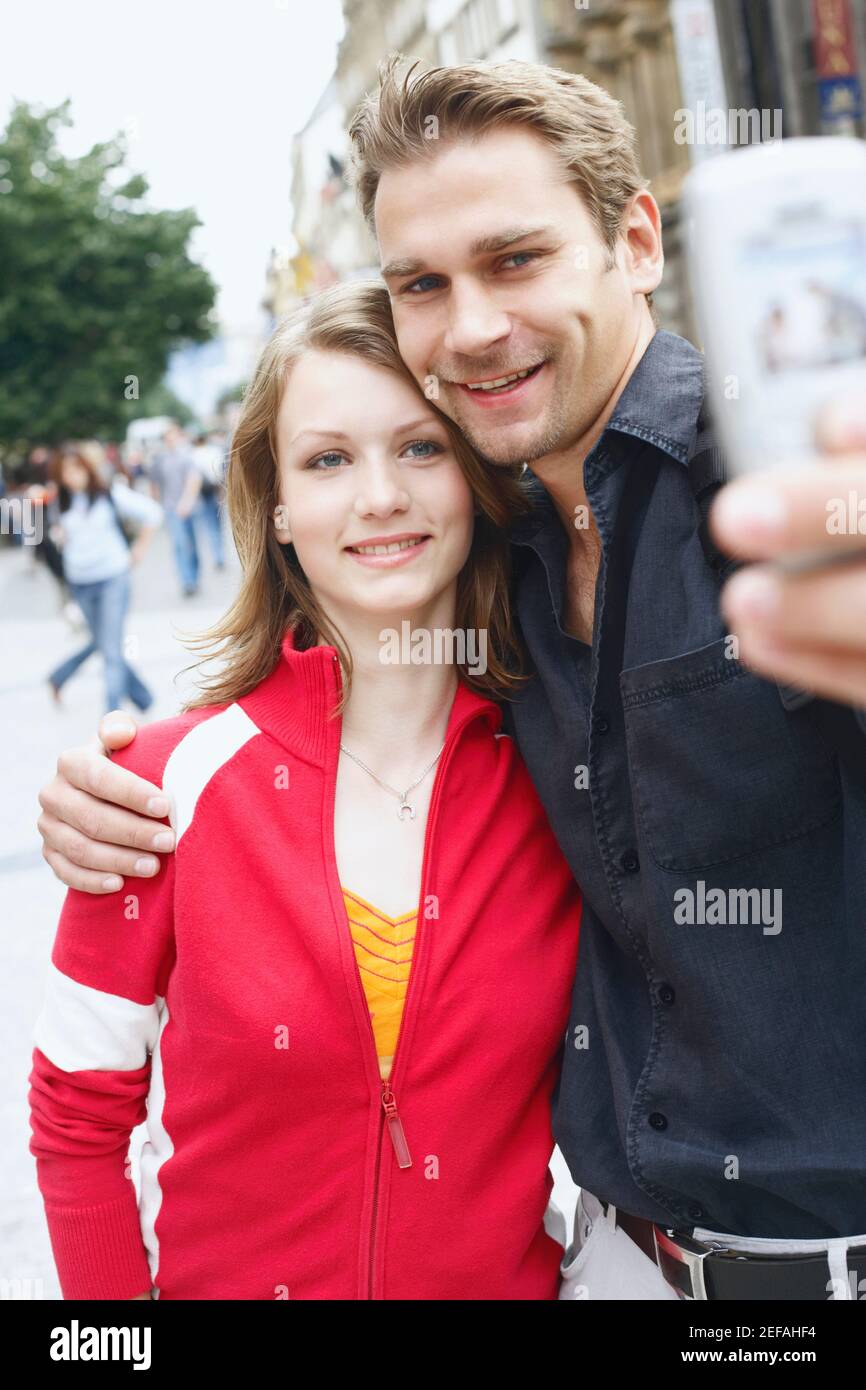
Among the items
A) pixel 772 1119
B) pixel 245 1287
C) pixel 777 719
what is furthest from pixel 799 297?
pixel 245 1287

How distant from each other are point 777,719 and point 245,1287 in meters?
1.18

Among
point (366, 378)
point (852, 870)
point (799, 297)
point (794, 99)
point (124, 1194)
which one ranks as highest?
point (794, 99)

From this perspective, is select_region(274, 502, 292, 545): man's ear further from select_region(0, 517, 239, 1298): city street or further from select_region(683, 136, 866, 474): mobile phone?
select_region(683, 136, 866, 474): mobile phone

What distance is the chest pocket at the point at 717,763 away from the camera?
1804mm

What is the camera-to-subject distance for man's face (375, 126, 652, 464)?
2139 millimetres

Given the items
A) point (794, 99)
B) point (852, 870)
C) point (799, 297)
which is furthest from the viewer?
point (794, 99)

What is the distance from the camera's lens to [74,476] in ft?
30.5

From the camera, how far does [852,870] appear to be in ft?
5.88

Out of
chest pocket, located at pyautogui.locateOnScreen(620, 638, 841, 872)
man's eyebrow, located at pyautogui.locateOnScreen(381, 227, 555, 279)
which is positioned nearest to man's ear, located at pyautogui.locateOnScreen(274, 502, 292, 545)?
man's eyebrow, located at pyautogui.locateOnScreen(381, 227, 555, 279)

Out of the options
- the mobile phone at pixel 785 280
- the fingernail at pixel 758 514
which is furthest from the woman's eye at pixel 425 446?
the fingernail at pixel 758 514

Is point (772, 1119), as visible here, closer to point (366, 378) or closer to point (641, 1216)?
point (641, 1216)

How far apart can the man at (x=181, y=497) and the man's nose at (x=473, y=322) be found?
510 inches

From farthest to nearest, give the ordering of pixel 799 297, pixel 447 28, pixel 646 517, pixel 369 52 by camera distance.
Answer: pixel 369 52 < pixel 447 28 < pixel 646 517 < pixel 799 297

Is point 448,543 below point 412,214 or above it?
below
